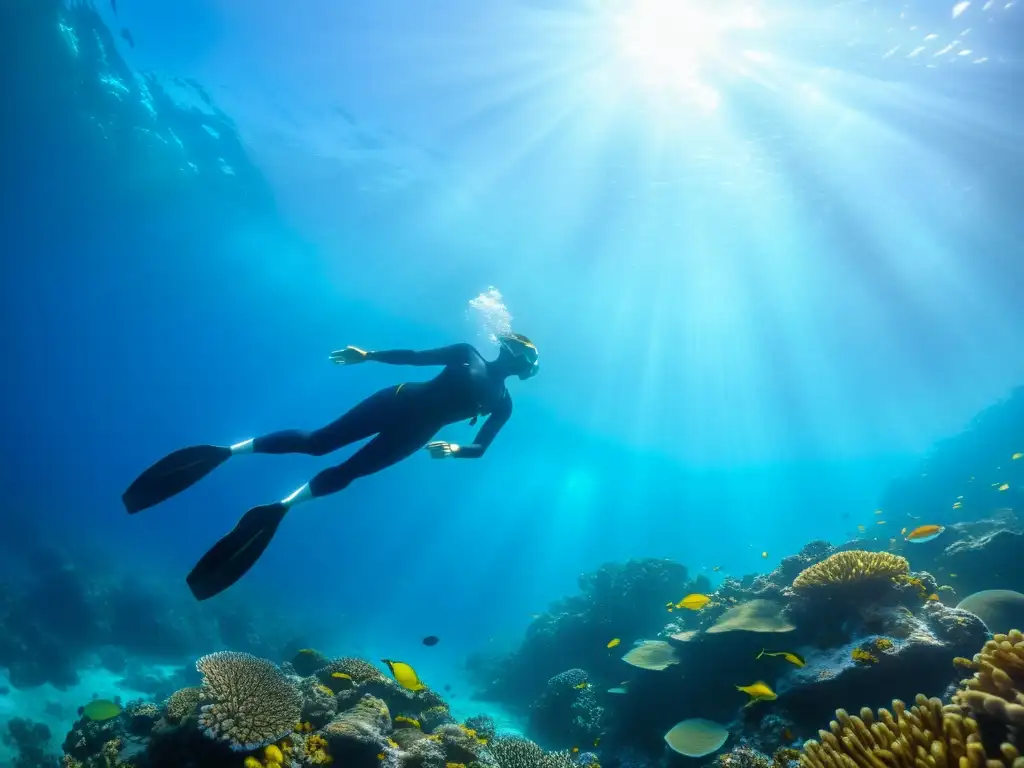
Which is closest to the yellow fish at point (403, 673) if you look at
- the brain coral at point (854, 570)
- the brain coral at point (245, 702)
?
the brain coral at point (245, 702)

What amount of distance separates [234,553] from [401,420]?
6.59 ft

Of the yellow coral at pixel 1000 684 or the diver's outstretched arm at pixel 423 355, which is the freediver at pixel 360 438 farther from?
the yellow coral at pixel 1000 684

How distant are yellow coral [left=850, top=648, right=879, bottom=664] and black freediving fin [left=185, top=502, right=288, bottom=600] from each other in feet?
23.0

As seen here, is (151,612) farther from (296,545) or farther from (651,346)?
(296,545)

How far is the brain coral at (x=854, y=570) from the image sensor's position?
6.84 meters

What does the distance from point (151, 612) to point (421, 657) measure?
25076 millimetres

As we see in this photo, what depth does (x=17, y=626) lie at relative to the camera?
20.3 m

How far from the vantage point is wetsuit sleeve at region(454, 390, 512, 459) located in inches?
230

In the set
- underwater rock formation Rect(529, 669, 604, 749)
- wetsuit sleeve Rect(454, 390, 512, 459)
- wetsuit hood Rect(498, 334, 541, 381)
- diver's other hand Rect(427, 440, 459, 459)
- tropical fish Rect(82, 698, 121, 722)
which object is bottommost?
tropical fish Rect(82, 698, 121, 722)

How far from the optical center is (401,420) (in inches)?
207

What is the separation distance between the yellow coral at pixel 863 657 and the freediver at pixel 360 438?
5.42 metres

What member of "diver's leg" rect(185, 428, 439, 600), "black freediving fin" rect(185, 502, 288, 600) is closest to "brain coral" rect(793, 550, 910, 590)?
"diver's leg" rect(185, 428, 439, 600)

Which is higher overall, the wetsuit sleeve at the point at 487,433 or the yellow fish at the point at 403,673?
the wetsuit sleeve at the point at 487,433

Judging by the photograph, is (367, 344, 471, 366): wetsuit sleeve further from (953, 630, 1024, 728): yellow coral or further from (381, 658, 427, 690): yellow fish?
(953, 630, 1024, 728): yellow coral
